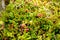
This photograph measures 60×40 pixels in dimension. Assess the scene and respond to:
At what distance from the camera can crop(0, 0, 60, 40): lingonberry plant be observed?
5.15 metres

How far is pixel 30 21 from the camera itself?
5.40m

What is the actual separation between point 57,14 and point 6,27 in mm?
1758

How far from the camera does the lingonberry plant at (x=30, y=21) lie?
16.9 feet

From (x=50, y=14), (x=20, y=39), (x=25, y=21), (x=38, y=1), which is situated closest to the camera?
(x=20, y=39)

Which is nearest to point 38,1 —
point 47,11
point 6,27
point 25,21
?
point 47,11

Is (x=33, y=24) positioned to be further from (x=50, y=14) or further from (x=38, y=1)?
(x=38, y=1)

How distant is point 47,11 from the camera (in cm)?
594

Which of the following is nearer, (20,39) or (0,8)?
(20,39)

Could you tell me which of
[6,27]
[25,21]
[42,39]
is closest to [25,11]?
[25,21]

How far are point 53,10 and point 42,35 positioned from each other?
126 centimetres

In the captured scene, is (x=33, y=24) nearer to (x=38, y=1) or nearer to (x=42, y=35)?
(x=42, y=35)

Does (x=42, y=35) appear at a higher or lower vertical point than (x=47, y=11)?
lower

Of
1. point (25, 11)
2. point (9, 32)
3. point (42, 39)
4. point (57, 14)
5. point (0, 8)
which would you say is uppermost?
point (0, 8)

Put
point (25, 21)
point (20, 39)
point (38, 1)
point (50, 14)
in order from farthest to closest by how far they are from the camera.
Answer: point (38, 1)
point (50, 14)
point (25, 21)
point (20, 39)
